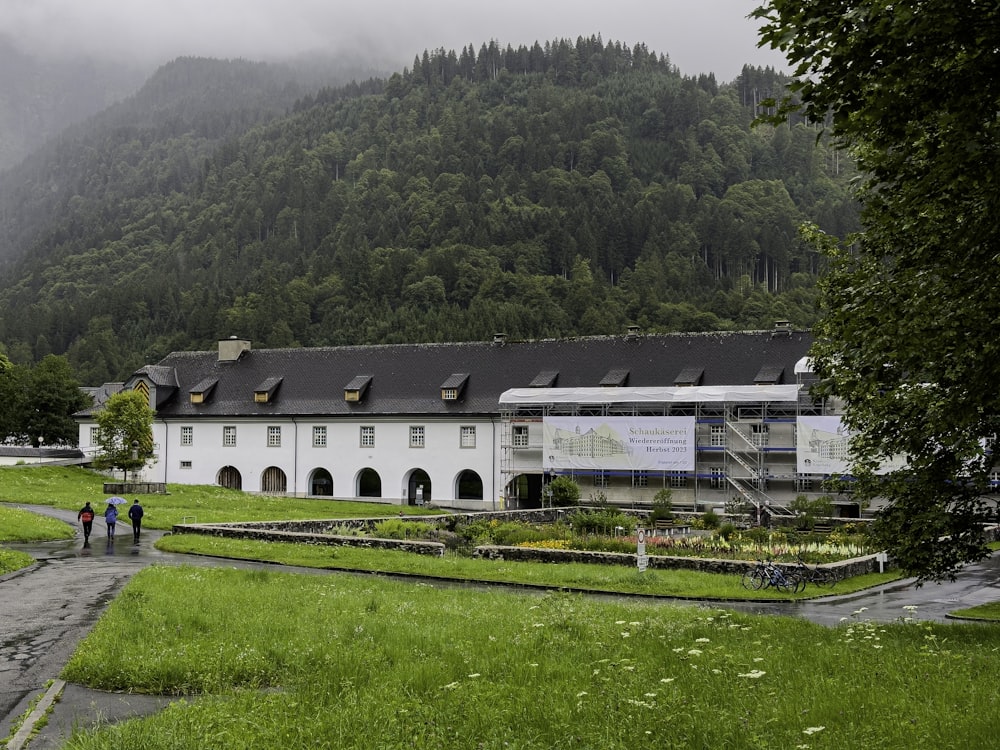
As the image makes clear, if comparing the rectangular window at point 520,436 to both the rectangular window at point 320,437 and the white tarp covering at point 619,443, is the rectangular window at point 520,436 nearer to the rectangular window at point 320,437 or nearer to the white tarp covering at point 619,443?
the white tarp covering at point 619,443

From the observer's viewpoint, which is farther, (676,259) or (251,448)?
(676,259)

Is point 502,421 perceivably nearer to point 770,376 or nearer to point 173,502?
point 770,376

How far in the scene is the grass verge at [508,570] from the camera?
22.5m

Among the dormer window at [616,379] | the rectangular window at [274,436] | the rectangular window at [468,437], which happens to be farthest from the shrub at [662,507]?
the rectangular window at [274,436]

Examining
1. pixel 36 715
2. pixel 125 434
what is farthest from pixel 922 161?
pixel 125 434

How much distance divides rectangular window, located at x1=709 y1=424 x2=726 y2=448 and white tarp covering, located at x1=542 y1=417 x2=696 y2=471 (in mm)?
1358

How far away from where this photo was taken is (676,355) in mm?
59219

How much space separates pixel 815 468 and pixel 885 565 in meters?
23.5

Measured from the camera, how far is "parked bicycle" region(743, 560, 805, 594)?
23.3 meters

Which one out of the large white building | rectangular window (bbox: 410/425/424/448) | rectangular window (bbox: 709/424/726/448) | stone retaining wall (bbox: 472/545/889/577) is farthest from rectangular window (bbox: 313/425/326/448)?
stone retaining wall (bbox: 472/545/889/577)

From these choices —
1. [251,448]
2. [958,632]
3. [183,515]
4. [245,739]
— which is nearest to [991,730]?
[245,739]

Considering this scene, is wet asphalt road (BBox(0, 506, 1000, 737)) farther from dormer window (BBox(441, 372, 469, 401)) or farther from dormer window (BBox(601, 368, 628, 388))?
dormer window (BBox(441, 372, 469, 401))

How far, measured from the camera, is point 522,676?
36.8ft

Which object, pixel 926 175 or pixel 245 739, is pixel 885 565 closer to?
pixel 926 175
